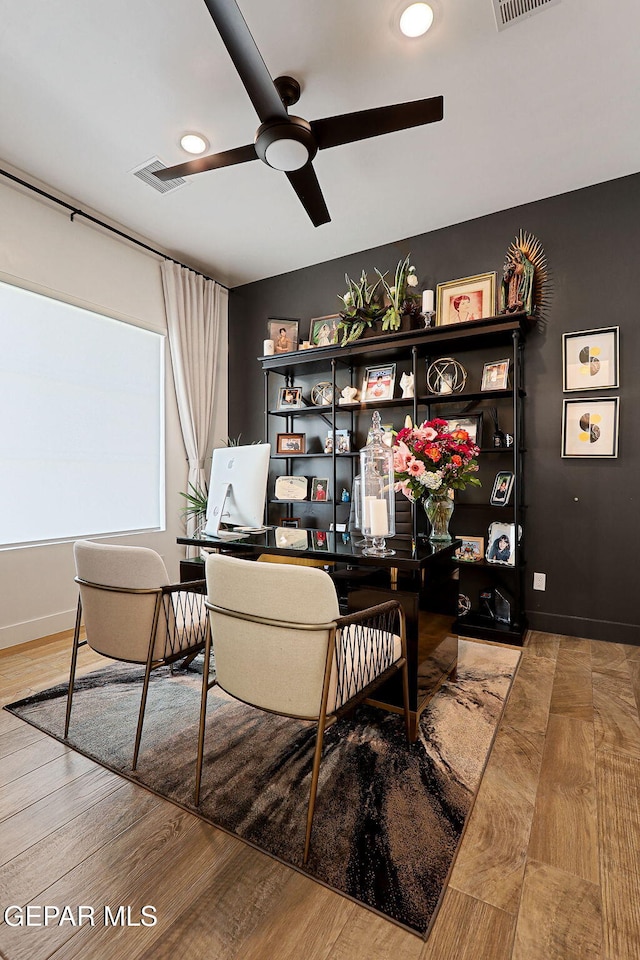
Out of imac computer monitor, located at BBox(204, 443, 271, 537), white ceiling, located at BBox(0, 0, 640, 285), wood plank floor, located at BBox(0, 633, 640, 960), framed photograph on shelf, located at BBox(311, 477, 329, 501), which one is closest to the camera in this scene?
wood plank floor, located at BBox(0, 633, 640, 960)

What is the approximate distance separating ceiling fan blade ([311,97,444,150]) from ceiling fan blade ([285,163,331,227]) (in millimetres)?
161

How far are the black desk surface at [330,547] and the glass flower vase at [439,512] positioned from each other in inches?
2.4

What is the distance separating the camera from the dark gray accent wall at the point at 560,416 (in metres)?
3.05

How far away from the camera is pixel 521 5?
1918mm

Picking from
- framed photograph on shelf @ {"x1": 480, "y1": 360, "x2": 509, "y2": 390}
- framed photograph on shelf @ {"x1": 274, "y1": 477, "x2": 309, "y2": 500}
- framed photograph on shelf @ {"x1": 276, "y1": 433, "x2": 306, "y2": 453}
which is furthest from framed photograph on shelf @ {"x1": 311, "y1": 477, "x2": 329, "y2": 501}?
framed photograph on shelf @ {"x1": 480, "y1": 360, "x2": 509, "y2": 390}

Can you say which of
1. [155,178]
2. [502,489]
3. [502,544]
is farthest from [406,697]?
[155,178]

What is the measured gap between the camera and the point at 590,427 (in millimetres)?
3150

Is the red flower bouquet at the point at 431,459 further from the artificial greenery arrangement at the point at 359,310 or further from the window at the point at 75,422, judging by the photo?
the window at the point at 75,422

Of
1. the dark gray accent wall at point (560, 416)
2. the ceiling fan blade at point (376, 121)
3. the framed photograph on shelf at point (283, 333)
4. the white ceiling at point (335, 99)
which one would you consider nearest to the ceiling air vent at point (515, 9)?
the white ceiling at point (335, 99)

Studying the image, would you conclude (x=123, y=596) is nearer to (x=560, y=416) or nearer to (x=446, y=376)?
(x=446, y=376)

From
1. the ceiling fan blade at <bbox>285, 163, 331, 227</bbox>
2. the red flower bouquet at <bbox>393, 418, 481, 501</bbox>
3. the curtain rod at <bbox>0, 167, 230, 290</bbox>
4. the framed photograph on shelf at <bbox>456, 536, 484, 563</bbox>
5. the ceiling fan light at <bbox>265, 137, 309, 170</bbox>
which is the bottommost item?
the framed photograph on shelf at <bbox>456, 536, 484, 563</bbox>

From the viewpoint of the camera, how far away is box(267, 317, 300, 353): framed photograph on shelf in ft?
14.0

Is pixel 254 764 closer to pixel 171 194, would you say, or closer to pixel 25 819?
pixel 25 819

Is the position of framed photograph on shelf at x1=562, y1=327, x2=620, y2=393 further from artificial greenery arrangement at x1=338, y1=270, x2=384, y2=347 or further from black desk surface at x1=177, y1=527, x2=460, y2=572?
black desk surface at x1=177, y1=527, x2=460, y2=572
